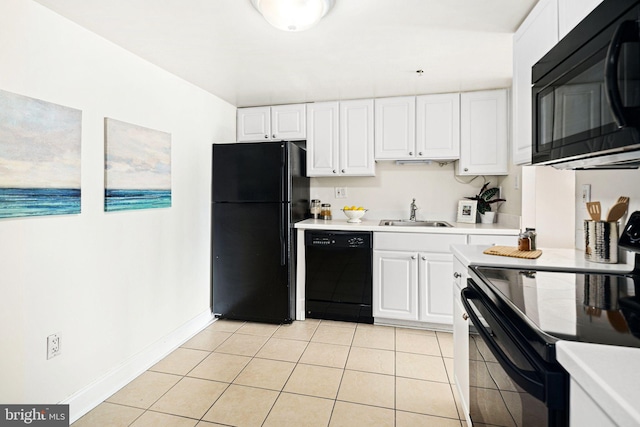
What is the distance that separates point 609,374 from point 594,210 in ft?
4.27

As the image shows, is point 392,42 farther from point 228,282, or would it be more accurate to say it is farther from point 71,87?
point 228,282

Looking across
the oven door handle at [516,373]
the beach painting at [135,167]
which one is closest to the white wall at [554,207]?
the oven door handle at [516,373]

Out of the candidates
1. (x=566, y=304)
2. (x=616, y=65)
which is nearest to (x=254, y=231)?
(x=566, y=304)

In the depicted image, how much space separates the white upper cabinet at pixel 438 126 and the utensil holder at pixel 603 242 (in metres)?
1.70

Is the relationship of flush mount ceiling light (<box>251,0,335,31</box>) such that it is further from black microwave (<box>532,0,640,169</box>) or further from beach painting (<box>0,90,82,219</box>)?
beach painting (<box>0,90,82,219</box>)

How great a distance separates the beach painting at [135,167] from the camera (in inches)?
79.7

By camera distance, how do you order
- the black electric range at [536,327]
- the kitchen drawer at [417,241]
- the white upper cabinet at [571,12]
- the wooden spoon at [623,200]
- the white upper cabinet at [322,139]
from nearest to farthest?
1. the black electric range at [536,327]
2. the white upper cabinet at [571,12]
3. the wooden spoon at [623,200]
4. the kitchen drawer at [417,241]
5. the white upper cabinet at [322,139]

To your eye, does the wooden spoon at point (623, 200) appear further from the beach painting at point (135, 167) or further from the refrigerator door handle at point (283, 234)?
the beach painting at point (135, 167)

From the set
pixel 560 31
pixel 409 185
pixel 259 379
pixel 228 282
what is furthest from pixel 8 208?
pixel 409 185

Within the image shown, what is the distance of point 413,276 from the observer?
2.90m

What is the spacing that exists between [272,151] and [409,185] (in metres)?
1.49

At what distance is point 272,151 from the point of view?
9.84ft

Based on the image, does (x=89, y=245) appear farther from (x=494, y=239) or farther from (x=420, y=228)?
(x=494, y=239)

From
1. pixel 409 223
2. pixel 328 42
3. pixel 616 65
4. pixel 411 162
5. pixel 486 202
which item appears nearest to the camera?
pixel 616 65
